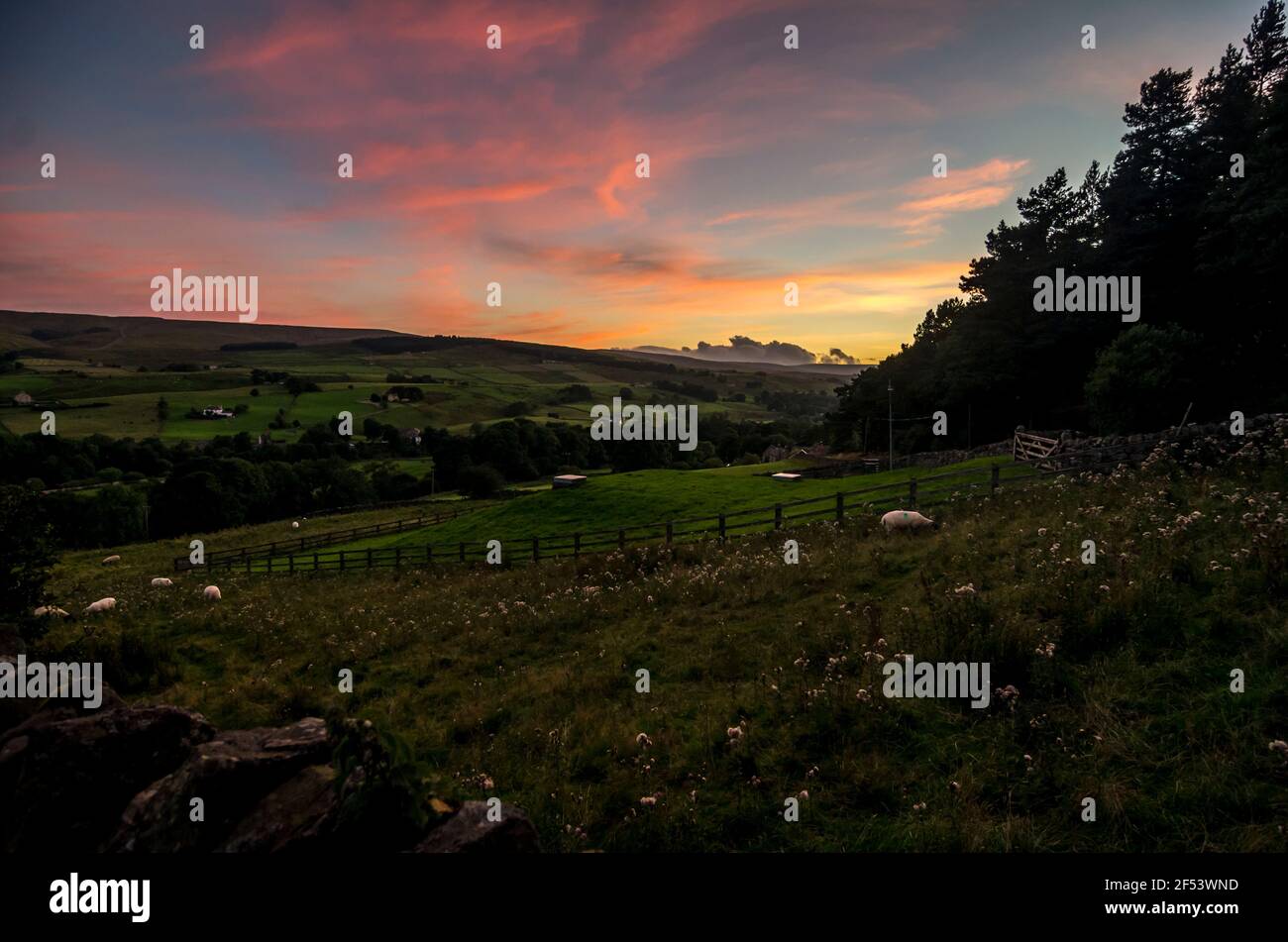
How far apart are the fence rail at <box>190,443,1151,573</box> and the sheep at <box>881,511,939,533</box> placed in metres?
2.45

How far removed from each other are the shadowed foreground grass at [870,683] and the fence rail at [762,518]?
14.5 feet

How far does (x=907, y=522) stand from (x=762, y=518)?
12719 millimetres

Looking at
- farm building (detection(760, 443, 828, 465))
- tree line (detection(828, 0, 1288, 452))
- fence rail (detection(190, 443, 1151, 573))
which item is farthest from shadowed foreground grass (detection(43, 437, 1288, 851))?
farm building (detection(760, 443, 828, 465))

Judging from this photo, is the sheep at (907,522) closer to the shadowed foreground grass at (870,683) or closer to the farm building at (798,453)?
the shadowed foreground grass at (870,683)

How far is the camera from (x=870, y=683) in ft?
26.7

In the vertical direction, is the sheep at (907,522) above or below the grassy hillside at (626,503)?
→ above

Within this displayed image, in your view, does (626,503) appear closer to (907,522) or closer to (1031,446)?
(907,522)

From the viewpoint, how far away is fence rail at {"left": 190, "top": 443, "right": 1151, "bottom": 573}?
2134 cm

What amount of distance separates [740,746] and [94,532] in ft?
323

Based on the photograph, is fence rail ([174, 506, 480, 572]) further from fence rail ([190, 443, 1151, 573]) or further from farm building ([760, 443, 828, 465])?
farm building ([760, 443, 828, 465])

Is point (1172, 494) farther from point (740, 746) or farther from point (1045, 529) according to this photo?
point (740, 746)

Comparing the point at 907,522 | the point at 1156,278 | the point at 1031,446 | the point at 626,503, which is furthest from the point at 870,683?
the point at 1156,278

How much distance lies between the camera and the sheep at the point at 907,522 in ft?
58.8

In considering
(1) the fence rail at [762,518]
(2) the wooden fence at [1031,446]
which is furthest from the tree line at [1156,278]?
(1) the fence rail at [762,518]
